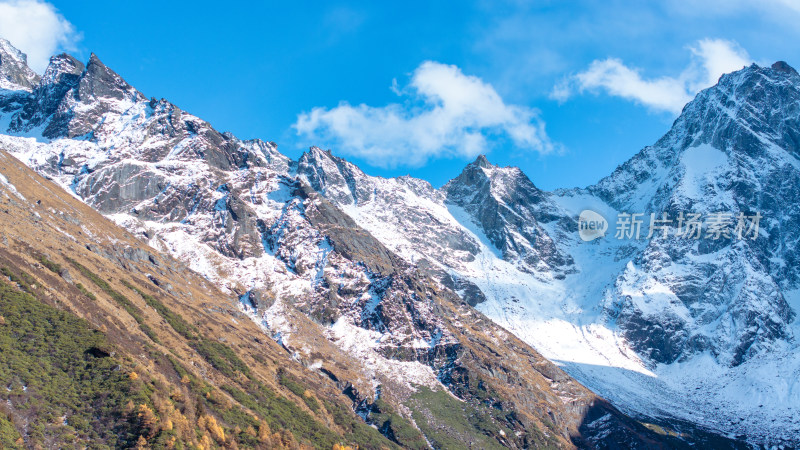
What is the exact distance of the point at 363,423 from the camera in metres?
194

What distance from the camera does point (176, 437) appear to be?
98.4 m

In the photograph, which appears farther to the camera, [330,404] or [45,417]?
→ [330,404]

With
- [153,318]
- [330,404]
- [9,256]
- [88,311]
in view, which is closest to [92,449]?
[88,311]

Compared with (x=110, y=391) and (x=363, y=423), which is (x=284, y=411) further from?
(x=110, y=391)

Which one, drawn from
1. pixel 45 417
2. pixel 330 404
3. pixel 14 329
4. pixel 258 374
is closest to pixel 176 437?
pixel 45 417

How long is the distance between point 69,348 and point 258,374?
239ft

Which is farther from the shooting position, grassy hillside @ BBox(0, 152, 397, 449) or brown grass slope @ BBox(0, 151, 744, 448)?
brown grass slope @ BBox(0, 151, 744, 448)

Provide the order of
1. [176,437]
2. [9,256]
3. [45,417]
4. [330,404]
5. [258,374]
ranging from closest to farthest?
[45,417], [176,437], [9,256], [258,374], [330,404]

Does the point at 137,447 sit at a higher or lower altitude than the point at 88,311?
lower

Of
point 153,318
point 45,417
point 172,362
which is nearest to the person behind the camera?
point 45,417

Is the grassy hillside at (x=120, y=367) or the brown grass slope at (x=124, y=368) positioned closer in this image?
the grassy hillside at (x=120, y=367)

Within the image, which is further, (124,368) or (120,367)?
(124,368)

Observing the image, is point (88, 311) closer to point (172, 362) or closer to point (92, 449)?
point (172, 362)

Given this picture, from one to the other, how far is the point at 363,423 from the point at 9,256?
114 meters
